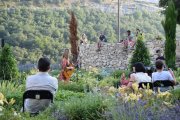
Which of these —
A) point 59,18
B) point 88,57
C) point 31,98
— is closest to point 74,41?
point 88,57

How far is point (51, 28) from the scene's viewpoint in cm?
3719

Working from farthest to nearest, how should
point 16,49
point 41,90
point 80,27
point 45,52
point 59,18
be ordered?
1. point 59,18
2. point 80,27
3. point 45,52
4. point 16,49
5. point 41,90

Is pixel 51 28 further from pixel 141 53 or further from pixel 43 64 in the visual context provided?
pixel 43 64

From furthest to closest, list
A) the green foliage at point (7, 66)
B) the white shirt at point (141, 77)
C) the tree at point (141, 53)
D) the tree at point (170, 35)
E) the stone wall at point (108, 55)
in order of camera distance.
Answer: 1. the stone wall at point (108, 55)
2. the tree at point (170, 35)
3. the tree at point (141, 53)
4. the green foliage at point (7, 66)
5. the white shirt at point (141, 77)

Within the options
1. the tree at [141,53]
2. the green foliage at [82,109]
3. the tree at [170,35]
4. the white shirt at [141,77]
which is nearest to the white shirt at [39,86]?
the green foliage at [82,109]

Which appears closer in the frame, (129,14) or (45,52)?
(45,52)

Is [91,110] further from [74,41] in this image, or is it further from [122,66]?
[74,41]

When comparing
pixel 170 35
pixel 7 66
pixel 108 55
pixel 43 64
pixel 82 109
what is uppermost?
pixel 170 35

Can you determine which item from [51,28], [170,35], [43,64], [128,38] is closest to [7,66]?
[43,64]

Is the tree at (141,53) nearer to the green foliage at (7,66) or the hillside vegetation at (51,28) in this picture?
the green foliage at (7,66)

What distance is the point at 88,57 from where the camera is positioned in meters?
15.3

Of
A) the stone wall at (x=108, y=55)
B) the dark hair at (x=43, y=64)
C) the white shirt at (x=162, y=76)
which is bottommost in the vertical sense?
the stone wall at (x=108, y=55)

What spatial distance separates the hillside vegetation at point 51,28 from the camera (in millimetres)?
32531

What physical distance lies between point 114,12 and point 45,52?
20.0 m
